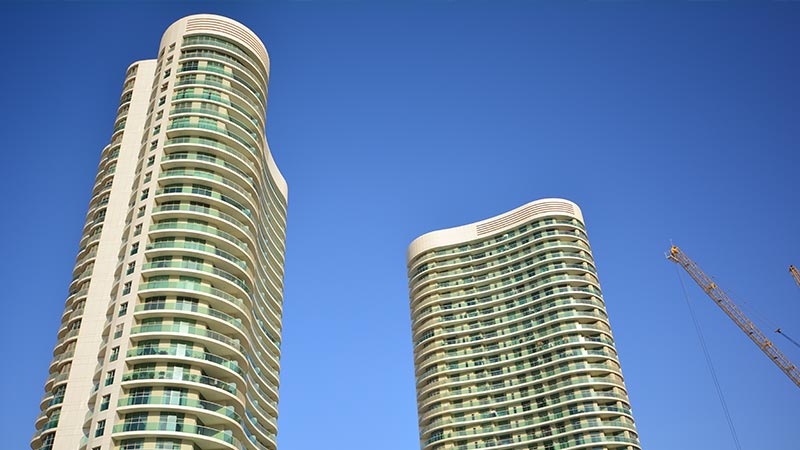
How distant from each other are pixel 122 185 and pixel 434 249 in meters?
68.7

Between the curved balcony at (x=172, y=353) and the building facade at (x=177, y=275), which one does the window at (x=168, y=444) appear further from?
the curved balcony at (x=172, y=353)

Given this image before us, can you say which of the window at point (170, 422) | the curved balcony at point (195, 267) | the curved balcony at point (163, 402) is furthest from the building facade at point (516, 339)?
the window at point (170, 422)

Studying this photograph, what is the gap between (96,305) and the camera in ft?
267

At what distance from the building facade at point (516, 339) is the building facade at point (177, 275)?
35723 mm

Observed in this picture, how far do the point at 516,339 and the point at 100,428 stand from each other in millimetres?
77618

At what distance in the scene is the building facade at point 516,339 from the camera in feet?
374

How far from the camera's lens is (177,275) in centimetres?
7719

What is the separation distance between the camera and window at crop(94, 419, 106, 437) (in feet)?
218

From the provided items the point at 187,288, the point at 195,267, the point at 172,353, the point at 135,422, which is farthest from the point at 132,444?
the point at 195,267

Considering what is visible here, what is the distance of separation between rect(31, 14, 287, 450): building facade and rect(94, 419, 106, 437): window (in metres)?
0.15

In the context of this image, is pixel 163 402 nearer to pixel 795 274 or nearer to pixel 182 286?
pixel 182 286

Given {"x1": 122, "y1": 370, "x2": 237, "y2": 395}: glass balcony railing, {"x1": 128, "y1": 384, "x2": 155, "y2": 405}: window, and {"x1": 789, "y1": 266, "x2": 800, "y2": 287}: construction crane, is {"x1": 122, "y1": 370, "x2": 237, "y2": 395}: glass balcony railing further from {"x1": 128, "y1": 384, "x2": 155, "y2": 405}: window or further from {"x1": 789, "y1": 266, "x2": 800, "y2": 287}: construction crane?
{"x1": 789, "y1": 266, "x2": 800, "y2": 287}: construction crane

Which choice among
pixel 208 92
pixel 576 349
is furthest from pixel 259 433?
pixel 576 349

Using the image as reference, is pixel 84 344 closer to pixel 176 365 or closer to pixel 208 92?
pixel 176 365
